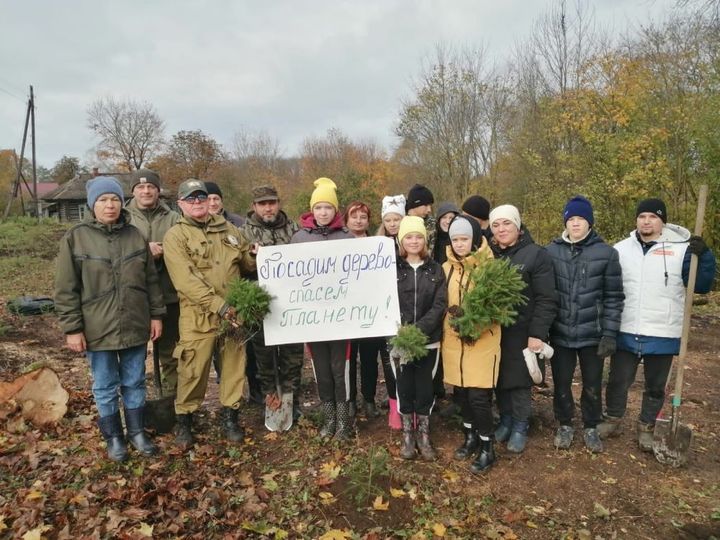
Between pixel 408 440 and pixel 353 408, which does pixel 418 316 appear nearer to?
pixel 408 440

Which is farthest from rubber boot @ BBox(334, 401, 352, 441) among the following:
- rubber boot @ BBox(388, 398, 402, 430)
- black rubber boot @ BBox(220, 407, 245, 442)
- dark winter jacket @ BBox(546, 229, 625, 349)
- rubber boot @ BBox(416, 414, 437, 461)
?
dark winter jacket @ BBox(546, 229, 625, 349)

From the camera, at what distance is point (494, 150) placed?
24.6m

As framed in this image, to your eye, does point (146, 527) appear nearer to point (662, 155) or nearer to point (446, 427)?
point (446, 427)

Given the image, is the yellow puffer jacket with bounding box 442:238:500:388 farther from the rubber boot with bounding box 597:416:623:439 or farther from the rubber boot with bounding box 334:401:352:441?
the rubber boot with bounding box 597:416:623:439

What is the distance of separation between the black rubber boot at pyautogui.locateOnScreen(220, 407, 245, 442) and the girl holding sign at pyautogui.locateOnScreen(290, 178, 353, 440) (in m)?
0.85

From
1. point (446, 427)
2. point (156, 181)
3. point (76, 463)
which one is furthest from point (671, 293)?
point (76, 463)

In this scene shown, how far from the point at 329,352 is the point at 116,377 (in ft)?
6.48

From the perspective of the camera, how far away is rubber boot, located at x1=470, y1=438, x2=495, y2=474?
4094 mm

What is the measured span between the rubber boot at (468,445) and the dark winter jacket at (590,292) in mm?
1239

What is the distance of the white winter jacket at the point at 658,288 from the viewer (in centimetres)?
430

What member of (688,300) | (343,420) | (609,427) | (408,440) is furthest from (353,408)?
(688,300)

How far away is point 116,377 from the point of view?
13.7ft

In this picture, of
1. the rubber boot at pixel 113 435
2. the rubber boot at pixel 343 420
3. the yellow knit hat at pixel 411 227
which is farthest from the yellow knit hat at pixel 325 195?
the rubber boot at pixel 113 435

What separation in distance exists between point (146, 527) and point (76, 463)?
128 cm
